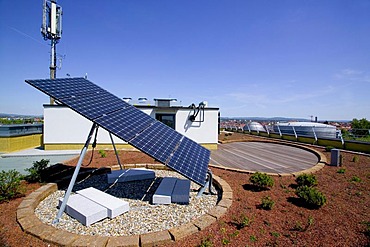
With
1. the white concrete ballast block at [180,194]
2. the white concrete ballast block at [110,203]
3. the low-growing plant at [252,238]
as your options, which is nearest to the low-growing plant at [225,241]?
the low-growing plant at [252,238]

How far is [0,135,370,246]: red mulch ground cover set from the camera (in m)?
3.50

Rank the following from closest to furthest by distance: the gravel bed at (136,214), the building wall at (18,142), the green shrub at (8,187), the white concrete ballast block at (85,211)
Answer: the gravel bed at (136,214) → the white concrete ballast block at (85,211) → the green shrub at (8,187) → the building wall at (18,142)

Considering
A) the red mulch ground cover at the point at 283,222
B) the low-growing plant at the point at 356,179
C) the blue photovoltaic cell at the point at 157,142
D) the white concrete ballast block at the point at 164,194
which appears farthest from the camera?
the low-growing plant at the point at 356,179

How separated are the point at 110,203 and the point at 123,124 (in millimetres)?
2027

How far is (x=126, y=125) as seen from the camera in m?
5.18

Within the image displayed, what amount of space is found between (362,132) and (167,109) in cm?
1552

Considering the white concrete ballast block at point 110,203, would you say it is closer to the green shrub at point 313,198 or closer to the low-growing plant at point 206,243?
the low-growing plant at point 206,243

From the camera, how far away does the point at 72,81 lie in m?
5.87

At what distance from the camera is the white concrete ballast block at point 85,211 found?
4156mm

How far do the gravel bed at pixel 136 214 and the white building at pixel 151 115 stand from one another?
27.0ft

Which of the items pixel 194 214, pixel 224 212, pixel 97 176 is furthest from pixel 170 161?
pixel 97 176

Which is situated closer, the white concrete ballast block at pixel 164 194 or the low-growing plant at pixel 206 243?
the low-growing plant at pixel 206 243

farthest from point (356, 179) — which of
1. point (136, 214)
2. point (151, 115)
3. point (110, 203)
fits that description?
point (151, 115)

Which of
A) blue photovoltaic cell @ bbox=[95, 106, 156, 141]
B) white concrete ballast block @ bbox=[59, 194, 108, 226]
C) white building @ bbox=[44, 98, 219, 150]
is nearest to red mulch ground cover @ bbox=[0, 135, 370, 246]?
white concrete ballast block @ bbox=[59, 194, 108, 226]
